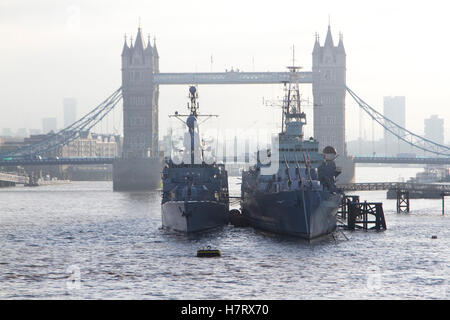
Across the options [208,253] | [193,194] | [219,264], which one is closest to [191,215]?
[193,194]

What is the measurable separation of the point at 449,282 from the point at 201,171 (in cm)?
2565

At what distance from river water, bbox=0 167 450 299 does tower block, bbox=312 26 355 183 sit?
90.7m

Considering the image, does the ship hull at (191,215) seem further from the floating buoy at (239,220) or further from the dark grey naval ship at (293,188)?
the floating buoy at (239,220)

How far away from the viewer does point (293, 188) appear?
53.1 m

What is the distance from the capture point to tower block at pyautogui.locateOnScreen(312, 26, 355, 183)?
158375mm

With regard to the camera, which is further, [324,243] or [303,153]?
[303,153]

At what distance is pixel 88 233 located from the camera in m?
60.9

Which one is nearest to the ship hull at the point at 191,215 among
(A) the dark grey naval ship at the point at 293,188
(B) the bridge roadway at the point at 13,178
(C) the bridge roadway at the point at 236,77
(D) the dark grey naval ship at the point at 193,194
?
(D) the dark grey naval ship at the point at 193,194

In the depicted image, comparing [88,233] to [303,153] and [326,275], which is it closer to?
[303,153]

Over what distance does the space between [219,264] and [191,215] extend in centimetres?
1151

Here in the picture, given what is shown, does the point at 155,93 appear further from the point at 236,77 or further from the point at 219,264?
the point at 219,264

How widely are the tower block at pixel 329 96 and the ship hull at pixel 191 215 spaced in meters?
98.3

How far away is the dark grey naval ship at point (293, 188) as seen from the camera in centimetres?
5072
